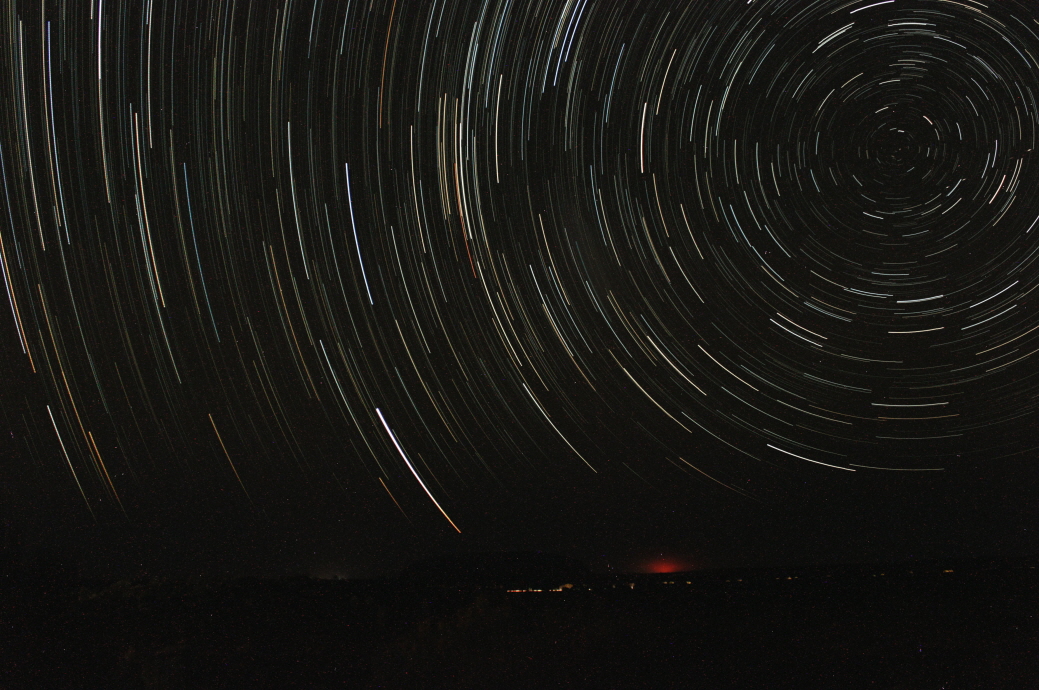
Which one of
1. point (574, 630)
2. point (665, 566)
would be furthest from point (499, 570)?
point (665, 566)

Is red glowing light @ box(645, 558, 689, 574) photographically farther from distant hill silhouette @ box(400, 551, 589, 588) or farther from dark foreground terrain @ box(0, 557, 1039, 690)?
distant hill silhouette @ box(400, 551, 589, 588)

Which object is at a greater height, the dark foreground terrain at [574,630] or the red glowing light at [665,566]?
the red glowing light at [665,566]

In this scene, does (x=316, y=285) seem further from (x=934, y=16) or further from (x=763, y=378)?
(x=934, y=16)

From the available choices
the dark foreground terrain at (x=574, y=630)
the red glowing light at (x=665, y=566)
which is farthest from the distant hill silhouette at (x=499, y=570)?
the red glowing light at (x=665, y=566)

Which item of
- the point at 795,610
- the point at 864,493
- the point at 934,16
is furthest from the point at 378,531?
the point at 934,16

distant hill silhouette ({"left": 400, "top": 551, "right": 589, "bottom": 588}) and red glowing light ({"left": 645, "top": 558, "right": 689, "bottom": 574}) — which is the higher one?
red glowing light ({"left": 645, "top": 558, "right": 689, "bottom": 574})

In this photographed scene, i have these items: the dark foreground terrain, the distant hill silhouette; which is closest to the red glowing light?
the dark foreground terrain

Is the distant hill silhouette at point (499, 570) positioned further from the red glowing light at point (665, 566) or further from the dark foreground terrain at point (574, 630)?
the red glowing light at point (665, 566)

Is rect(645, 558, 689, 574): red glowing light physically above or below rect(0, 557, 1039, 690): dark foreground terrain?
above

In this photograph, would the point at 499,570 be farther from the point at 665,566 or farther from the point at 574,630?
the point at 665,566
